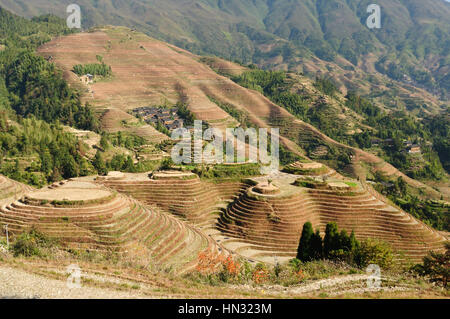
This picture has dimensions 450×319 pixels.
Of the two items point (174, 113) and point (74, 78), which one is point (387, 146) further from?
point (74, 78)

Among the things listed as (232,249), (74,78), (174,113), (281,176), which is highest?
(74,78)

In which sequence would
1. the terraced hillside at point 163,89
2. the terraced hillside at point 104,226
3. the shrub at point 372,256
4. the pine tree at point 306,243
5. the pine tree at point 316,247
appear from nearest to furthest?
1. the terraced hillside at point 104,226
2. the shrub at point 372,256
3. the pine tree at point 316,247
4. the pine tree at point 306,243
5. the terraced hillside at point 163,89

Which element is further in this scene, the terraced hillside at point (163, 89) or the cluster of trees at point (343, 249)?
the terraced hillside at point (163, 89)

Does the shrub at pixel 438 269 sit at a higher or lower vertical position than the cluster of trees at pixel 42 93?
lower

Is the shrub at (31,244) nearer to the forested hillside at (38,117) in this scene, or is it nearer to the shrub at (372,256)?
the shrub at (372,256)

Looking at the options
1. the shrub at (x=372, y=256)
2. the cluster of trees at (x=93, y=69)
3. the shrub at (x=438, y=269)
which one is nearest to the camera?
the shrub at (x=438, y=269)

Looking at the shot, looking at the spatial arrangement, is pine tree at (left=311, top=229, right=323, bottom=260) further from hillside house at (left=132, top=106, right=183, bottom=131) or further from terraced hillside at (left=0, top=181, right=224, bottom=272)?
hillside house at (left=132, top=106, right=183, bottom=131)

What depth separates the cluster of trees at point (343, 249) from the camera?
894 inches

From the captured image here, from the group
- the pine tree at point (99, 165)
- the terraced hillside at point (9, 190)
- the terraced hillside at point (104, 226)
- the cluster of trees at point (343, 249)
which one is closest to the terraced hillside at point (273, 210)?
the cluster of trees at point (343, 249)

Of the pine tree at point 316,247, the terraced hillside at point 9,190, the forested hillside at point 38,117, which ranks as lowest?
the pine tree at point 316,247

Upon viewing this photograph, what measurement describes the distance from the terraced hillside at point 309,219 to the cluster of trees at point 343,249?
3413mm
